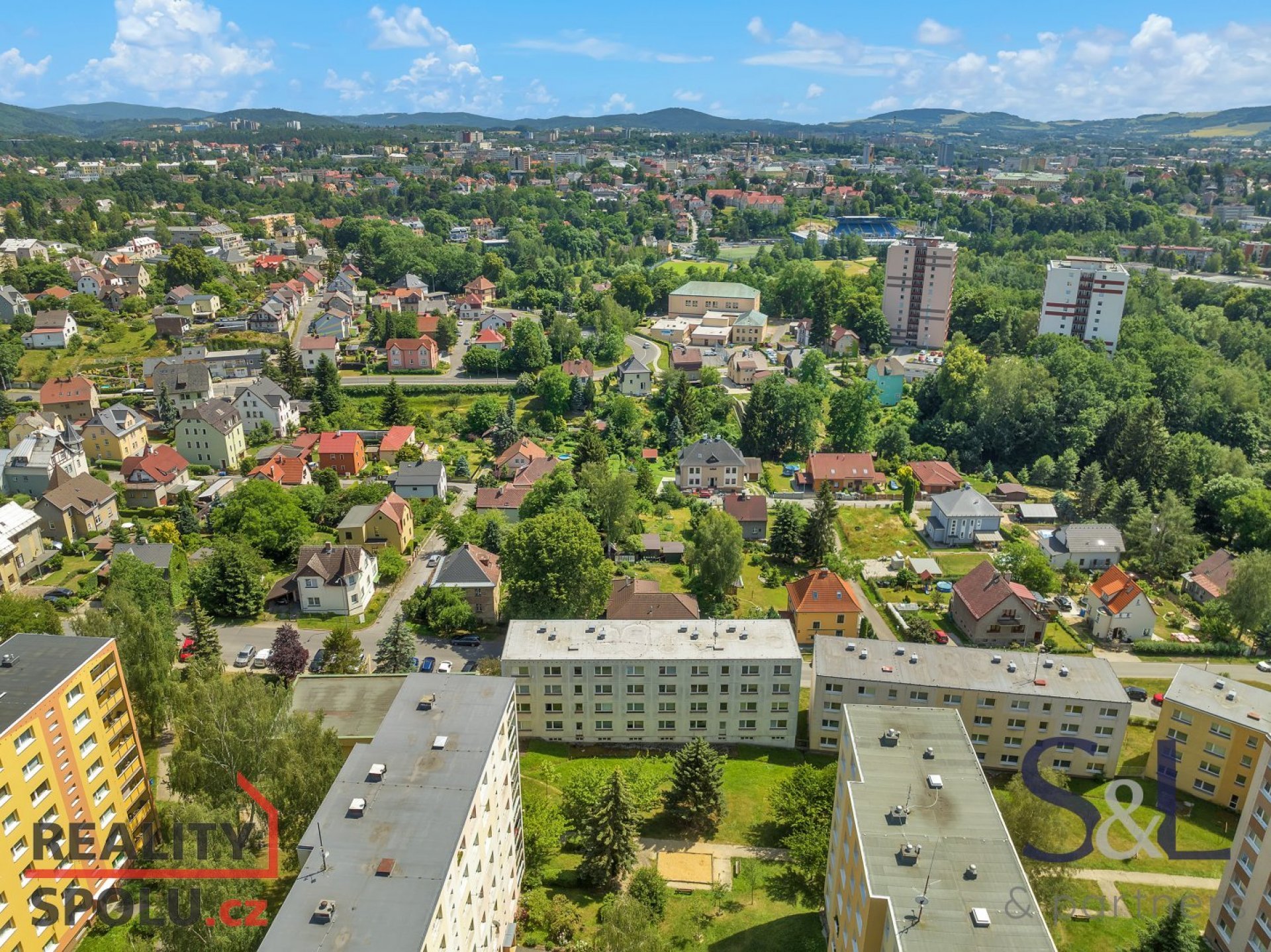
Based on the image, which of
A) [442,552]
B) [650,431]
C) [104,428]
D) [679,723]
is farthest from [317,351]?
[679,723]

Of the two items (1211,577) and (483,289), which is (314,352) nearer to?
(483,289)

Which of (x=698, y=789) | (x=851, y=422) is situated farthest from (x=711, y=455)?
(x=698, y=789)

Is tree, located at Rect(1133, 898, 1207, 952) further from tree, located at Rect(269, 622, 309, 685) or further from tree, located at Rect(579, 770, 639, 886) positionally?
tree, located at Rect(269, 622, 309, 685)

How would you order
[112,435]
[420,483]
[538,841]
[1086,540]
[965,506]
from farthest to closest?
[112,435]
[420,483]
[965,506]
[1086,540]
[538,841]

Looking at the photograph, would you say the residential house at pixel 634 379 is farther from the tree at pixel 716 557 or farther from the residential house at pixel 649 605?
the residential house at pixel 649 605

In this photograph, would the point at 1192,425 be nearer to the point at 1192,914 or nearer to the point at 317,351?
the point at 1192,914

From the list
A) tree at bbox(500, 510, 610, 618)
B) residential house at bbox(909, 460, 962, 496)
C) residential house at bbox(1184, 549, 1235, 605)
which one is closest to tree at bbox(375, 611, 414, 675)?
tree at bbox(500, 510, 610, 618)

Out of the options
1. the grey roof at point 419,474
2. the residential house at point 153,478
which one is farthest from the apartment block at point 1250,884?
the residential house at point 153,478
